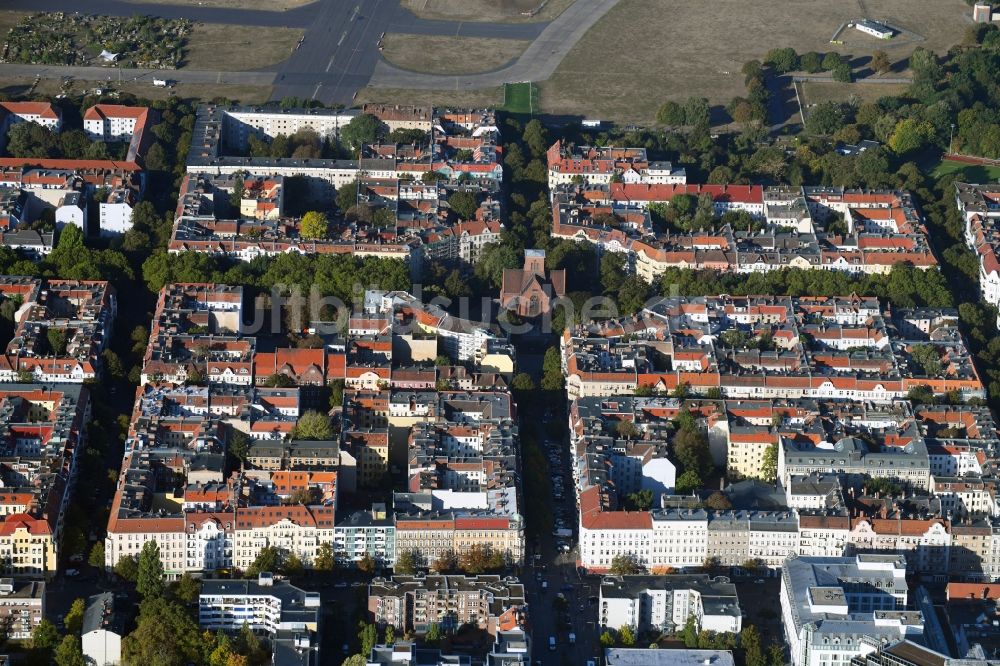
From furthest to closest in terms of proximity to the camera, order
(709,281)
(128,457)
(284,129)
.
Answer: (284,129) < (709,281) < (128,457)

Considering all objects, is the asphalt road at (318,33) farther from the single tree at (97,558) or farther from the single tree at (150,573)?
the single tree at (150,573)

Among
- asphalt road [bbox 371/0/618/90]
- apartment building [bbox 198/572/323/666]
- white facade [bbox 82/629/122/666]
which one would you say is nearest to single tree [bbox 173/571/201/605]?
apartment building [bbox 198/572/323/666]

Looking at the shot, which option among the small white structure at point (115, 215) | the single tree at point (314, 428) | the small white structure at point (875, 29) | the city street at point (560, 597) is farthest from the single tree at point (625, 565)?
the small white structure at point (875, 29)

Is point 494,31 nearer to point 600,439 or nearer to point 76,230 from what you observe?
point 76,230

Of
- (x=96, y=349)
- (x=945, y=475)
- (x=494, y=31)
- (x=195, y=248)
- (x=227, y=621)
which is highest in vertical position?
(x=494, y=31)

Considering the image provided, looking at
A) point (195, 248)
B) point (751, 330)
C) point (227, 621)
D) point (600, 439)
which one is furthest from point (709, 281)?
point (227, 621)

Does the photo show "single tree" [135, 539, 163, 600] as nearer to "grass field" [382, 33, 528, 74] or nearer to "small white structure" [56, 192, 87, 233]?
"small white structure" [56, 192, 87, 233]

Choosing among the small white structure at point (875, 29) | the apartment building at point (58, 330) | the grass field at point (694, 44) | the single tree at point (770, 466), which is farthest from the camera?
the small white structure at point (875, 29)
